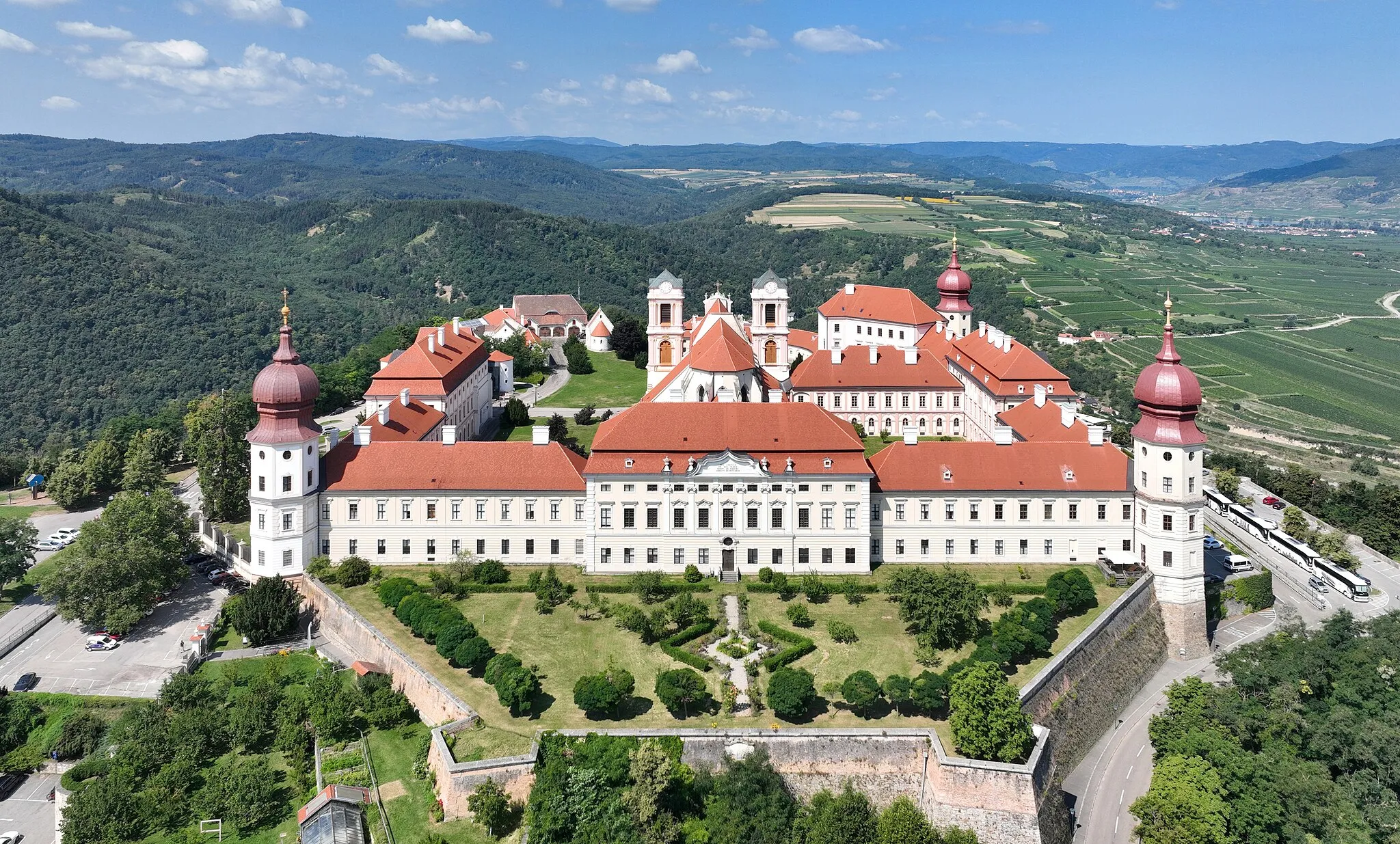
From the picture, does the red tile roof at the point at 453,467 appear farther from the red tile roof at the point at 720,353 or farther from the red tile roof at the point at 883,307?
the red tile roof at the point at 883,307

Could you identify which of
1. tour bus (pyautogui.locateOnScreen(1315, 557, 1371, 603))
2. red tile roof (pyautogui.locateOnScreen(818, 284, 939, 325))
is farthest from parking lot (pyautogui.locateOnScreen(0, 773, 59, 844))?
red tile roof (pyautogui.locateOnScreen(818, 284, 939, 325))

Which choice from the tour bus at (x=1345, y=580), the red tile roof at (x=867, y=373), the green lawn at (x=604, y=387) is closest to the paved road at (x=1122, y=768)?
the tour bus at (x=1345, y=580)

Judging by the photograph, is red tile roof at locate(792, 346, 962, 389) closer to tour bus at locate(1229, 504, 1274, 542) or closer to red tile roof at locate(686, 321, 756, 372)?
red tile roof at locate(686, 321, 756, 372)

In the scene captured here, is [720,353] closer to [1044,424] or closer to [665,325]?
[665,325]

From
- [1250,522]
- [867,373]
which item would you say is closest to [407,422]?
[867,373]

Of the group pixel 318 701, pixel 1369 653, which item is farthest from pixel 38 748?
pixel 1369 653

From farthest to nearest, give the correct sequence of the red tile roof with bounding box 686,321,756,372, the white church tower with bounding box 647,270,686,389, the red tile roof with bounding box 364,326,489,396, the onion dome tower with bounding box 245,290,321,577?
the white church tower with bounding box 647,270,686,389 < the red tile roof with bounding box 364,326,489,396 < the red tile roof with bounding box 686,321,756,372 < the onion dome tower with bounding box 245,290,321,577

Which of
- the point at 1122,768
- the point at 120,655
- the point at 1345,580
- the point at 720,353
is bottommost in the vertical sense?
the point at 1122,768
